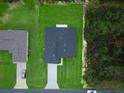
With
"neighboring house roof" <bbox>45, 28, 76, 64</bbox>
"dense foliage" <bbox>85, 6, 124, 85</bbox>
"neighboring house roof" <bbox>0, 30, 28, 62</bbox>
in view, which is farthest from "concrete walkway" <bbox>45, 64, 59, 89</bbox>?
"dense foliage" <bbox>85, 6, 124, 85</bbox>

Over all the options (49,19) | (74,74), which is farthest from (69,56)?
(49,19)

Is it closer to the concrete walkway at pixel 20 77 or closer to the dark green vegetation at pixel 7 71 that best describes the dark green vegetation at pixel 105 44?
the concrete walkway at pixel 20 77

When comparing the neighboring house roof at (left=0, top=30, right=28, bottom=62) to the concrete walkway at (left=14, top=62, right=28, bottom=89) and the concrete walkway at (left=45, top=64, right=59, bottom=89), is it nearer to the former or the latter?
the concrete walkway at (left=14, top=62, right=28, bottom=89)

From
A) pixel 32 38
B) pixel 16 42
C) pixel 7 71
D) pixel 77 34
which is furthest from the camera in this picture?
pixel 7 71

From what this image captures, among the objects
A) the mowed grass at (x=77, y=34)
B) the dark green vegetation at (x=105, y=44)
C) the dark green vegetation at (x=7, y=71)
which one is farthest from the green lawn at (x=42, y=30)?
the dark green vegetation at (x=7, y=71)

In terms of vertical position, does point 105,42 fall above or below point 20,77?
above

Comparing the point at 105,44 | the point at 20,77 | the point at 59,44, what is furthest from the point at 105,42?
the point at 20,77

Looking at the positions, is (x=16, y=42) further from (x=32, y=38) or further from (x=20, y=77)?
(x=20, y=77)
